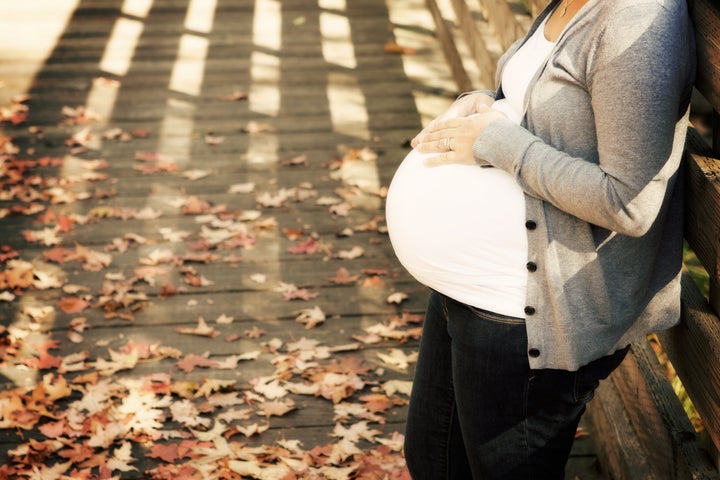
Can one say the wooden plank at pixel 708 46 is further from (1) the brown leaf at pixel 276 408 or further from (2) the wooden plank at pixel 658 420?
(1) the brown leaf at pixel 276 408

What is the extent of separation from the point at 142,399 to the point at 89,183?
1.94 m

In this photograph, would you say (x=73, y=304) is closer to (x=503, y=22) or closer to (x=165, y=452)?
(x=165, y=452)

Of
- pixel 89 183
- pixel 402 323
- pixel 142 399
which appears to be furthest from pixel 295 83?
pixel 142 399

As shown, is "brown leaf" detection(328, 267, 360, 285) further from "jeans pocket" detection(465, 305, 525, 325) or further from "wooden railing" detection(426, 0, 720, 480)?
"jeans pocket" detection(465, 305, 525, 325)

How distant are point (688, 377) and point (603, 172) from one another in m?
0.74

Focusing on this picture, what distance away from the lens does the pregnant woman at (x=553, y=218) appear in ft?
4.74

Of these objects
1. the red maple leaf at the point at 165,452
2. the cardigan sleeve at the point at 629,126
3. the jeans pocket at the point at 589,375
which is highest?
the cardigan sleeve at the point at 629,126

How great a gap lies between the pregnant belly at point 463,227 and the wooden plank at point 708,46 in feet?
1.28

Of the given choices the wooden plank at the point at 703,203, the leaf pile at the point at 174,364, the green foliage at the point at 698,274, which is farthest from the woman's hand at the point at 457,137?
the green foliage at the point at 698,274

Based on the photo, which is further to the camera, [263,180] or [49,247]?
[263,180]

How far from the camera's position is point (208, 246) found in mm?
4289

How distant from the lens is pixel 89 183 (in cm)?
488

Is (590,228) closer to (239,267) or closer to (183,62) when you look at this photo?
(239,267)

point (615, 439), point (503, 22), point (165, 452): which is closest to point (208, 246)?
point (165, 452)
